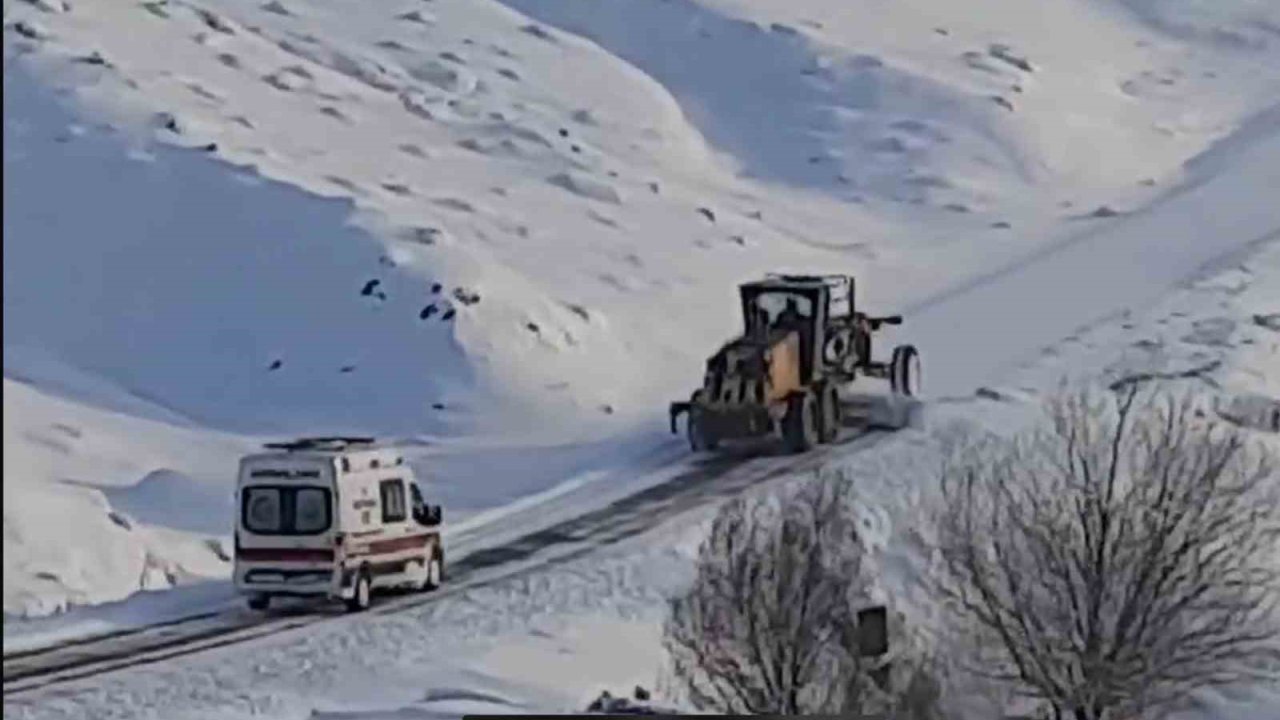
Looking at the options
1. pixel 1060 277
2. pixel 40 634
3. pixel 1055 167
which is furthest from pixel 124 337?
pixel 1055 167

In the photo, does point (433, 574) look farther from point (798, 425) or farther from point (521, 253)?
point (521, 253)

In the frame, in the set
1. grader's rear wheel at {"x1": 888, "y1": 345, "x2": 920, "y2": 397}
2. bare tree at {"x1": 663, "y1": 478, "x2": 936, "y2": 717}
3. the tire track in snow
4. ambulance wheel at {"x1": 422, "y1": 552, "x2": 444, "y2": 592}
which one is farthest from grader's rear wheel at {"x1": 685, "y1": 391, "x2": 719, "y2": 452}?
bare tree at {"x1": 663, "y1": 478, "x2": 936, "y2": 717}

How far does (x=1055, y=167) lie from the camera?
50.4m

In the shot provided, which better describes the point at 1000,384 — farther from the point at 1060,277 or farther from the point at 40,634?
the point at 40,634

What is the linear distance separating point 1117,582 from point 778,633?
108 inches

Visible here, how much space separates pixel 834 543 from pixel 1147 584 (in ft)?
9.57

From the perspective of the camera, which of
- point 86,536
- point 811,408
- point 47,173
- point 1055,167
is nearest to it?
point 86,536

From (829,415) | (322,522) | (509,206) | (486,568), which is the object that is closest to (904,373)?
(829,415)

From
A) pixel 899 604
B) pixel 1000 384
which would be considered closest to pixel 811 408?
pixel 1000 384

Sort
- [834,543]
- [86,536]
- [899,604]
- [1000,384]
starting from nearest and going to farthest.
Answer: [834,543], [899,604], [86,536], [1000,384]

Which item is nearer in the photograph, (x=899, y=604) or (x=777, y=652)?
(x=777, y=652)

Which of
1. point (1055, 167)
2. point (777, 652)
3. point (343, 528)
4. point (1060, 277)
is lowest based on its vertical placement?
point (777, 652)

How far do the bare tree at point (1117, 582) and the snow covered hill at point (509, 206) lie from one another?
9.00m

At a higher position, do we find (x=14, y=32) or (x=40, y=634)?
(x=14, y=32)
